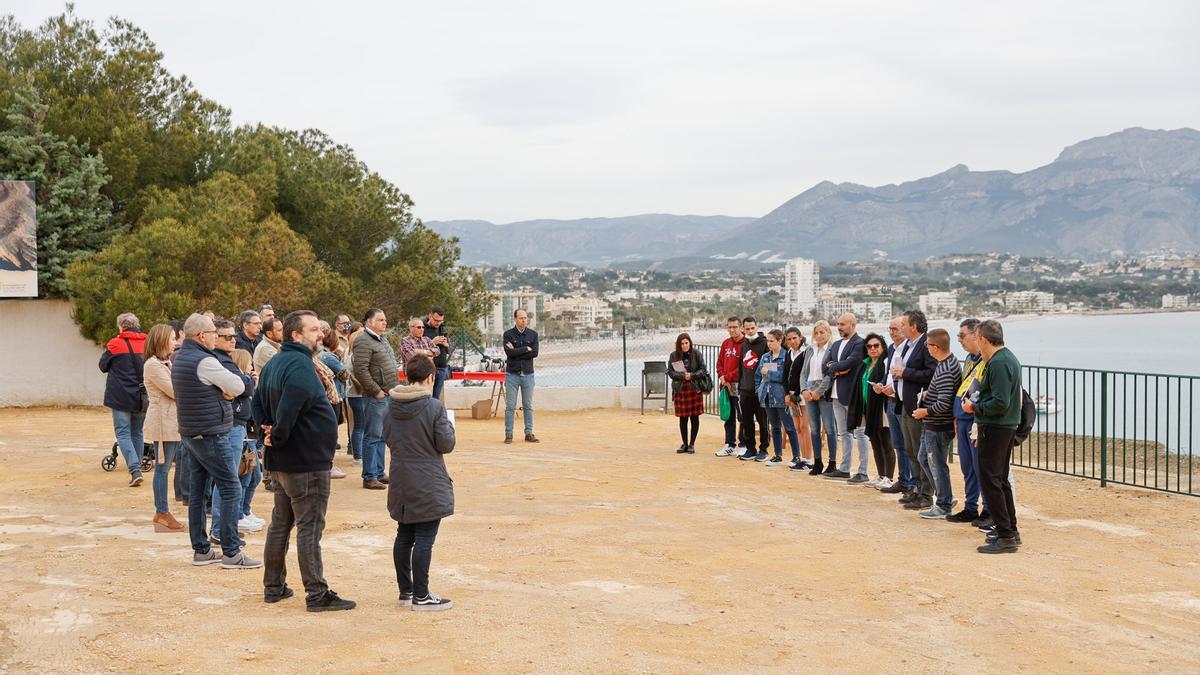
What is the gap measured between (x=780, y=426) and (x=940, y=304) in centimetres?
10095

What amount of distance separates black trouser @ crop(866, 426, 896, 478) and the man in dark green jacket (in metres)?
2.86

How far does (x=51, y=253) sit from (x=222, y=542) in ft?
52.9

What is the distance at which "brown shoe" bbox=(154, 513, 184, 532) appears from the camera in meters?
8.29

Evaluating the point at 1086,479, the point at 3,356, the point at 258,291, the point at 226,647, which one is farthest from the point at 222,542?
the point at 3,356

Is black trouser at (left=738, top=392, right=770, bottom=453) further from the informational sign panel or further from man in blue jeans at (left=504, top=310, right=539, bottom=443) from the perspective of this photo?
the informational sign panel

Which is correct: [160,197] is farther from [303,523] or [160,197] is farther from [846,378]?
[303,523]

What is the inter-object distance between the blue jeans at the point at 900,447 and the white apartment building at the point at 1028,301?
124897 mm

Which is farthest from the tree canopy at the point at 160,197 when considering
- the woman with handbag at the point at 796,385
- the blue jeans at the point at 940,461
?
the blue jeans at the point at 940,461

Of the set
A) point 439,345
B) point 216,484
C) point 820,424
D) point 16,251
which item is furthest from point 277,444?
point 16,251

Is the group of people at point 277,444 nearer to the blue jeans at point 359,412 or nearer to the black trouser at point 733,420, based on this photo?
the blue jeans at point 359,412

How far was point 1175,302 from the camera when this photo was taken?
157750 mm

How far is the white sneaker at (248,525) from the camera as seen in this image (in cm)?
843

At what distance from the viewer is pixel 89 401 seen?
2044cm

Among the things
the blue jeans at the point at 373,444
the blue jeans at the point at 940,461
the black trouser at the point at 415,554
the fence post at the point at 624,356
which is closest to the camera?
the black trouser at the point at 415,554
